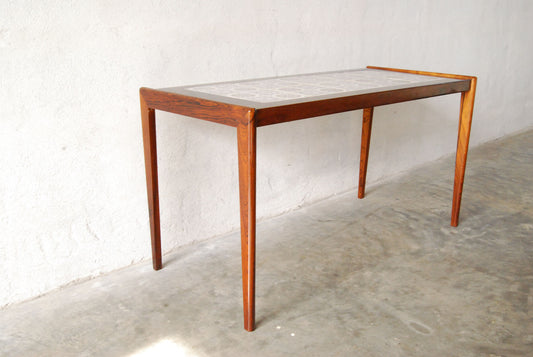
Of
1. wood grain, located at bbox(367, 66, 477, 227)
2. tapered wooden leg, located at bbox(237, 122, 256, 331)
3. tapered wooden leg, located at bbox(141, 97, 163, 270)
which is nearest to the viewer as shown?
tapered wooden leg, located at bbox(237, 122, 256, 331)

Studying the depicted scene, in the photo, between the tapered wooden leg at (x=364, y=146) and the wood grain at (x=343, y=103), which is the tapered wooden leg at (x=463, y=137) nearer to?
the wood grain at (x=343, y=103)

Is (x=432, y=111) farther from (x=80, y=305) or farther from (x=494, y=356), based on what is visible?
(x=80, y=305)

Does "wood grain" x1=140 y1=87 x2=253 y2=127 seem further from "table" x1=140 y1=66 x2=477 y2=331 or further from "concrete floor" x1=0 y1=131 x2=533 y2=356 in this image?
"concrete floor" x1=0 y1=131 x2=533 y2=356

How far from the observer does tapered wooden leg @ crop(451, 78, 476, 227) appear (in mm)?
2150

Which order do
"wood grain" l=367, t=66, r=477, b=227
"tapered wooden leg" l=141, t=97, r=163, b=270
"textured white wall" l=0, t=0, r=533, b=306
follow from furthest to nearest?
1. "wood grain" l=367, t=66, r=477, b=227
2. "tapered wooden leg" l=141, t=97, r=163, b=270
3. "textured white wall" l=0, t=0, r=533, b=306

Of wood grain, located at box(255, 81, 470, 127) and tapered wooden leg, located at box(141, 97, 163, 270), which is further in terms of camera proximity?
tapered wooden leg, located at box(141, 97, 163, 270)

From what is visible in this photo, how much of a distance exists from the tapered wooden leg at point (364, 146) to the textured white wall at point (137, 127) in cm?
12

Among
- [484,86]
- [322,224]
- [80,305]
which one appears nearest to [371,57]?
[322,224]

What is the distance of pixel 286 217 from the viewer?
8.05 ft

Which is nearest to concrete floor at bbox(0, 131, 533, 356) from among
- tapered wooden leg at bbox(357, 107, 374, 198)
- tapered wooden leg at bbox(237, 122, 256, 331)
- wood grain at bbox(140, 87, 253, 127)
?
tapered wooden leg at bbox(237, 122, 256, 331)

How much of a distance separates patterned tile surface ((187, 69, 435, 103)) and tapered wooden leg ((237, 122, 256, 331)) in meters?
0.18

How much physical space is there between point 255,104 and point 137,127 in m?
0.61

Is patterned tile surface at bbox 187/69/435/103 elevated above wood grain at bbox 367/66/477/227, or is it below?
above

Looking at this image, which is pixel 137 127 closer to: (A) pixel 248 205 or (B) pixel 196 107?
(B) pixel 196 107
